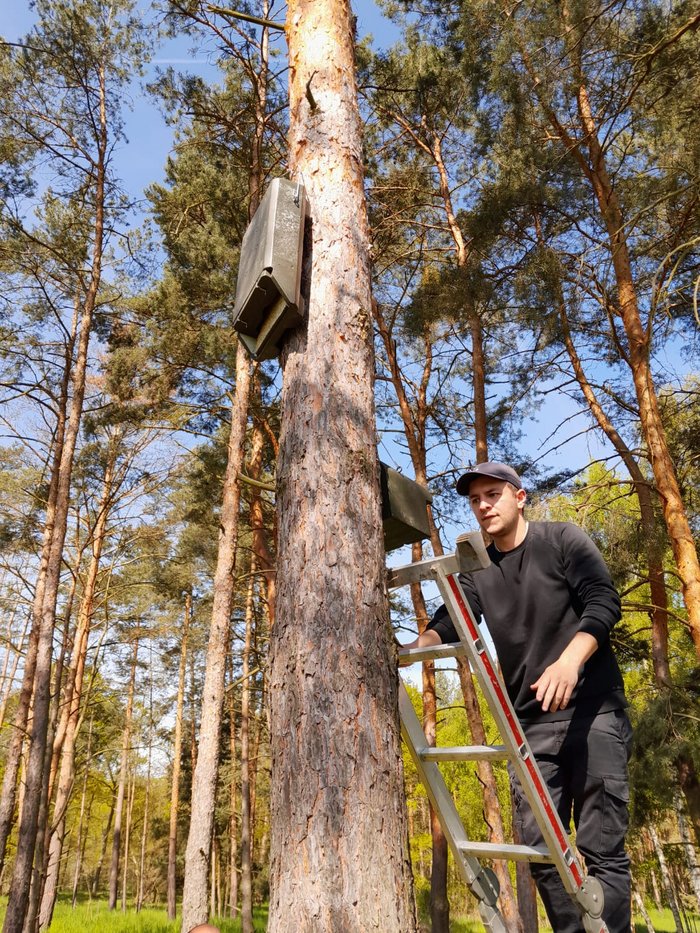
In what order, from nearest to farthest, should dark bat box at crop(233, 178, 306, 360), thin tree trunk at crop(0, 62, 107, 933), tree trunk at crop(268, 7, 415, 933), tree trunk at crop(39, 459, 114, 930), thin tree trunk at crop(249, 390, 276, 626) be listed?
tree trunk at crop(268, 7, 415, 933) → dark bat box at crop(233, 178, 306, 360) → thin tree trunk at crop(0, 62, 107, 933) → thin tree trunk at crop(249, 390, 276, 626) → tree trunk at crop(39, 459, 114, 930)

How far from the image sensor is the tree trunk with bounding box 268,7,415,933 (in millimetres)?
1402

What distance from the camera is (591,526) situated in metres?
8.02

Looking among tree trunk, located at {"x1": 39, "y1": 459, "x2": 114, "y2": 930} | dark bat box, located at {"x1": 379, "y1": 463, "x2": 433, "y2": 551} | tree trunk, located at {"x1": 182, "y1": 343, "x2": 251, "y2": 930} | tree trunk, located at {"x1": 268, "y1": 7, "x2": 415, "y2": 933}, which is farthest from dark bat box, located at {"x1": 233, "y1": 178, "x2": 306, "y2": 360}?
tree trunk, located at {"x1": 39, "y1": 459, "x2": 114, "y2": 930}

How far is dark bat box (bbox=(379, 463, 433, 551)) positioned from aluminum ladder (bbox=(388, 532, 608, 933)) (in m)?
0.16

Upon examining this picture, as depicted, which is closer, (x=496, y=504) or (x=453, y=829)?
(x=453, y=829)

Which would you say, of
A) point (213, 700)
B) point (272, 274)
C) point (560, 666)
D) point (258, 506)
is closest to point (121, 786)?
point (258, 506)

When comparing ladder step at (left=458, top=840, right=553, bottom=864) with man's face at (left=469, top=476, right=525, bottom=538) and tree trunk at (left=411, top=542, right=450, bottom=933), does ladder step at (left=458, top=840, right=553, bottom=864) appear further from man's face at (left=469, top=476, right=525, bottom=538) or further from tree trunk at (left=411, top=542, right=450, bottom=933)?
tree trunk at (left=411, top=542, right=450, bottom=933)

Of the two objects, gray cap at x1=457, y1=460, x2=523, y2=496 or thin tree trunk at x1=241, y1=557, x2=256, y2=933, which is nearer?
gray cap at x1=457, y1=460, x2=523, y2=496

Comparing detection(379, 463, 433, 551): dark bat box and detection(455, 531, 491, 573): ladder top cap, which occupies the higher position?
detection(379, 463, 433, 551): dark bat box

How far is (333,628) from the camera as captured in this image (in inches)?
64.8

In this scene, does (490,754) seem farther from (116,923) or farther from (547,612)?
(116,923)

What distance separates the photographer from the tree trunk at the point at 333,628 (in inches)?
55.2

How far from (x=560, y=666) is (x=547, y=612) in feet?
1.24

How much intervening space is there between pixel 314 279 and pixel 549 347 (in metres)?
8.13
